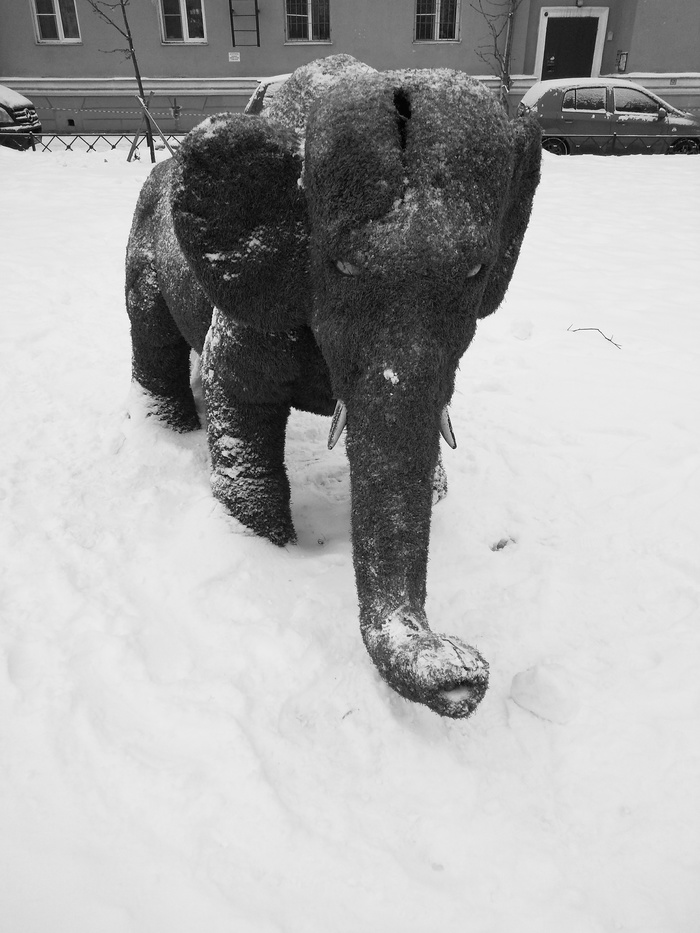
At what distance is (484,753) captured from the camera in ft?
6.45

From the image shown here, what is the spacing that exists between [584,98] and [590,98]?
0.42 feet

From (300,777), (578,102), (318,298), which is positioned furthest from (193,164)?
→ (578,102)

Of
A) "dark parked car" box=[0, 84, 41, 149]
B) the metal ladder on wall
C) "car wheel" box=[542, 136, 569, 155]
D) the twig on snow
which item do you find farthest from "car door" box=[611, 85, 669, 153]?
"dark parked car" box=[0, 84, 41, 149]

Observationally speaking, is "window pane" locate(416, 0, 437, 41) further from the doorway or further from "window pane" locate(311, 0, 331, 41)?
the doorway

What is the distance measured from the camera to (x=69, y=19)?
17531 mm

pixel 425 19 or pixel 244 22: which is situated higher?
pixel 425 19

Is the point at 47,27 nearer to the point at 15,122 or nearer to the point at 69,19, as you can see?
the point at 69,19

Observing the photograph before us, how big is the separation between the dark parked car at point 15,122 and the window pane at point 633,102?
12207 millimetres

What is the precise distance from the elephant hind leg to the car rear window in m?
13.8

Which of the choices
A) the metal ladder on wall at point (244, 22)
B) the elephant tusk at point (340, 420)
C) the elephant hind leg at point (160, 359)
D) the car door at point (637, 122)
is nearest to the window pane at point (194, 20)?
the metal ladder on wall at point (244, 22)

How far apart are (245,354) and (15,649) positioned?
1.22 meters

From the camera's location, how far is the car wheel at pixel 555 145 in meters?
14.1

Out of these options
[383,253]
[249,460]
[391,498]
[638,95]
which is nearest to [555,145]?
[638,95]

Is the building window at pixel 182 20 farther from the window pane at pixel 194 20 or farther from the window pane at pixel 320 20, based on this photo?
the window pane at pixel 320 20
